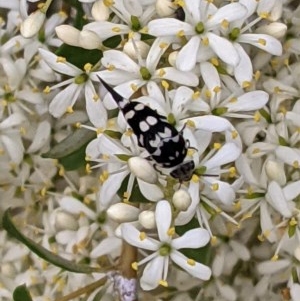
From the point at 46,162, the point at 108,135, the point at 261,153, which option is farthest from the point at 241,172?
the point at 46,162

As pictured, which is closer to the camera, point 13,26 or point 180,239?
point 180,239

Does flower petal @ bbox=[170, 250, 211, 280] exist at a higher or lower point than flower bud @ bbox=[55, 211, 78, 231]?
higher

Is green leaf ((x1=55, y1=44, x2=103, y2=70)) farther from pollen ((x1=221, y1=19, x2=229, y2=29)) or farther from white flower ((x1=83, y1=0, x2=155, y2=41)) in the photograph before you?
pollen ((x1=221, y1=19, x2=229, y2=29))

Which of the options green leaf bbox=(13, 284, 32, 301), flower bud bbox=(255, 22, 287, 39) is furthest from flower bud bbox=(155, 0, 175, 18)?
green leaf bbox=(13, 284, 32, 301)

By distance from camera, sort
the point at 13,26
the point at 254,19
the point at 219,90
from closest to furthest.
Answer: the point at 219,90, the point at 254,19, the point at 13,26

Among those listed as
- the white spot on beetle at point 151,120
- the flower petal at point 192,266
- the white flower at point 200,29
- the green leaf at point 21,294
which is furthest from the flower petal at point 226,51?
the green leaf at point 21,294

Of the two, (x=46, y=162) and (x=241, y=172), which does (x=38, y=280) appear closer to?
(x=46, y=162)
